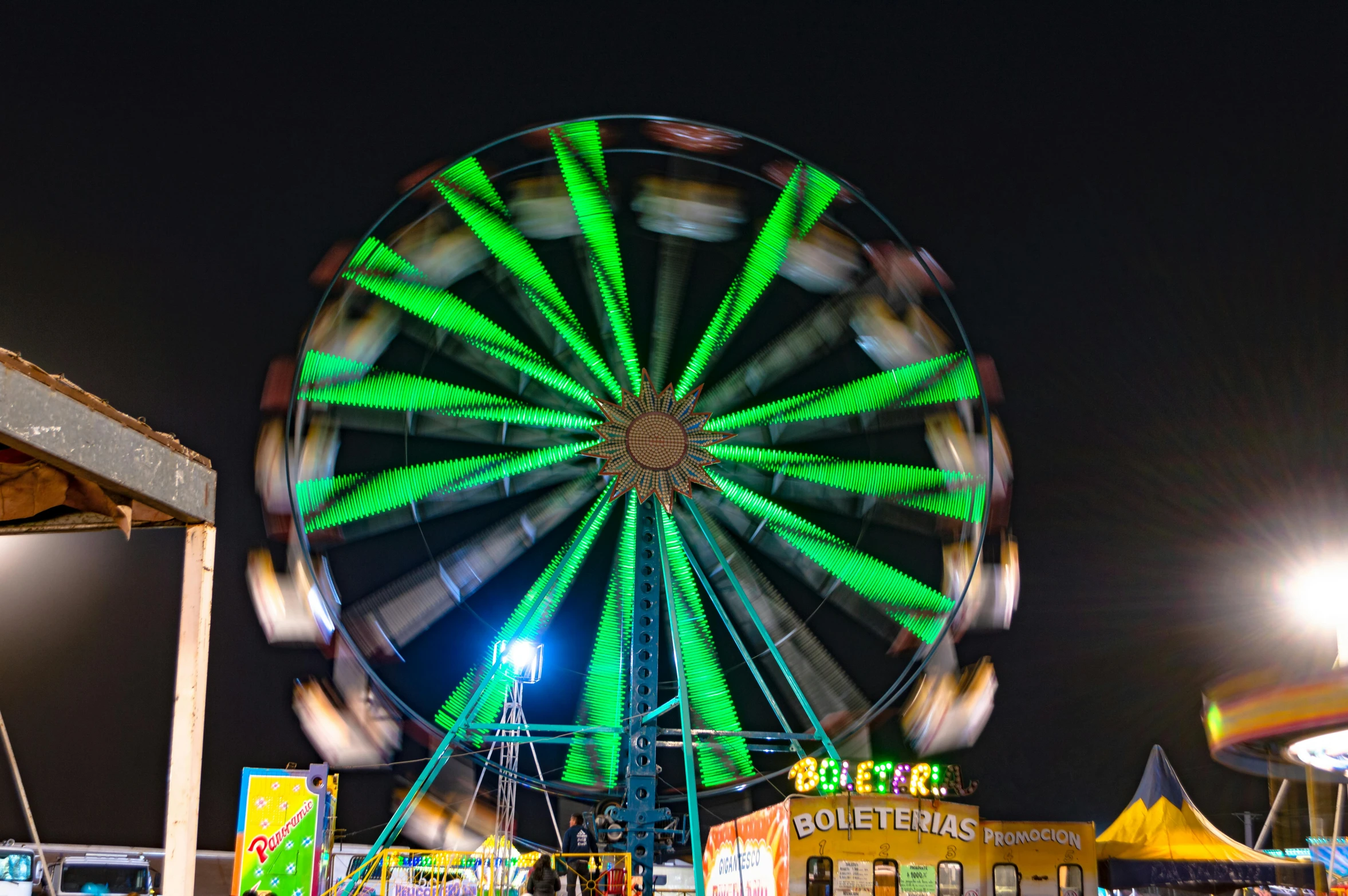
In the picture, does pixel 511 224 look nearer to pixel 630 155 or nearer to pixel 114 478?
pixel 630 155

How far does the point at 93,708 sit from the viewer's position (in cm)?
3133

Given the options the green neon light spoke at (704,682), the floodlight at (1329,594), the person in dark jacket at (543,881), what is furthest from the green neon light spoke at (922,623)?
the person in dark jacket at (543,881)

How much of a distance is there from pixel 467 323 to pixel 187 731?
37.8ft

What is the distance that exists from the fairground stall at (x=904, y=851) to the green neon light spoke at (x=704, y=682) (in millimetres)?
2661

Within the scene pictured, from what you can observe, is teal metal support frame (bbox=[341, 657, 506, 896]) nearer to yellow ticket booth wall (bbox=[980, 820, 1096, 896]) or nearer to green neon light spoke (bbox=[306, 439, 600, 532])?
green neon light spoke (bbox=[306, 439, 600, 532])

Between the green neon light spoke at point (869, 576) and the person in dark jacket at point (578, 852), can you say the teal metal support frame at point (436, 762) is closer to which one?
the person in dark jacket at point (578, 852)

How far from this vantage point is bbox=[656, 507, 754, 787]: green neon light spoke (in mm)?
15953

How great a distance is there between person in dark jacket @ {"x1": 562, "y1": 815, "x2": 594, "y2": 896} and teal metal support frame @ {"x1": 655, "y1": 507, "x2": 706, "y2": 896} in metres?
1.20

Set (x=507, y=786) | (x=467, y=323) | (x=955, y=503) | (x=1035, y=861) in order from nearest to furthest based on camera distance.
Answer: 1. (x=1035, y=861)
2. (x=467, y=323)
3. (x=955, y=503)
4. (x=507, y=786)

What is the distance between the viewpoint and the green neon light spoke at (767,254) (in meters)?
16.0

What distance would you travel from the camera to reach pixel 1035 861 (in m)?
12.4

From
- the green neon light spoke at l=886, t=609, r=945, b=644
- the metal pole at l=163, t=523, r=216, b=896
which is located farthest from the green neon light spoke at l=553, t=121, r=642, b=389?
the metal pole at l=163, t=523, r=216, b=896

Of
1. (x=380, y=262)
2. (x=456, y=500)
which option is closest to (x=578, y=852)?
(x=456, y=500)

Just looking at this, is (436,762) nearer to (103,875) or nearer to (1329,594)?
(103,875)
